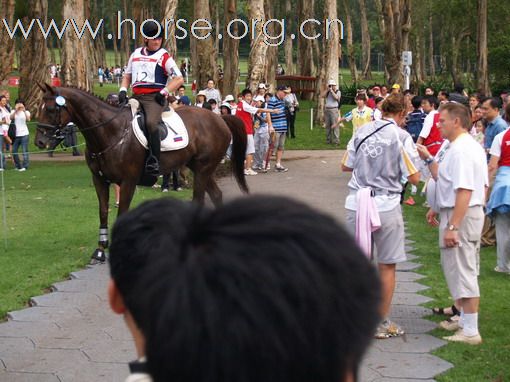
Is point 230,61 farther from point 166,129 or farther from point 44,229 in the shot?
point 166,129

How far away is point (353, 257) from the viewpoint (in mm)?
1432

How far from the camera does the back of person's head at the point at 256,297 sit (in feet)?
4.29

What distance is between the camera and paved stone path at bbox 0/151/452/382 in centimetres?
655

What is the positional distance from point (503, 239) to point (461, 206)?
334 cm

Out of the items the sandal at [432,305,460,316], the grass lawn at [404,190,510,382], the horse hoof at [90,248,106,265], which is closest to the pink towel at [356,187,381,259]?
the grass lawn at [404,190,510,382]

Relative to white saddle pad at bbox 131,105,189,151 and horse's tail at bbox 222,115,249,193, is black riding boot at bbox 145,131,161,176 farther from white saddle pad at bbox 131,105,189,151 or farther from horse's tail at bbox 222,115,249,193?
horse's tail at bbox 222,115,249,193

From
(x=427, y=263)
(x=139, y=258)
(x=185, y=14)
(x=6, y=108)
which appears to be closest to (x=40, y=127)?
(x=427, y=263)

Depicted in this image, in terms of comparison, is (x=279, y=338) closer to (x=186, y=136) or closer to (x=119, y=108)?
(x=119, y=108)

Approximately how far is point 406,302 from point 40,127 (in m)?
5.54

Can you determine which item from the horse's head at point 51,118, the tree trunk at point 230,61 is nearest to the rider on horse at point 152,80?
the horse's head at point 51,118

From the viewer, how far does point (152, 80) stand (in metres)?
11.9

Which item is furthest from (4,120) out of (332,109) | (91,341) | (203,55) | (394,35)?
(394,35)

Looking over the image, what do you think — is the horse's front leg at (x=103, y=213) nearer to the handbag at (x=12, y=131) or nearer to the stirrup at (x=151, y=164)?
the stirrup at (x=151, y=164)

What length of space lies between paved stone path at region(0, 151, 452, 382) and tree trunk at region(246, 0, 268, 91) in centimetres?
1505
